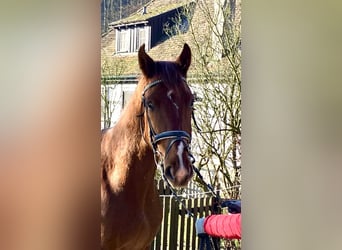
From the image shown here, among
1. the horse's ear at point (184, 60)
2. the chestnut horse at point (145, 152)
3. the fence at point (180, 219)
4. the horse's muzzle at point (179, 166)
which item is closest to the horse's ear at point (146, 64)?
the chestnut horse at point (145, 152)

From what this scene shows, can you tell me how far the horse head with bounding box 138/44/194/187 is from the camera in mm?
2168

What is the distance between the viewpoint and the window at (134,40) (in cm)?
221

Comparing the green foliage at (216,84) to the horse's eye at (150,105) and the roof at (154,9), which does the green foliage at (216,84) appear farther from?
the horse's eye at (150,105)

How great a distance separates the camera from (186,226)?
87.2 inches

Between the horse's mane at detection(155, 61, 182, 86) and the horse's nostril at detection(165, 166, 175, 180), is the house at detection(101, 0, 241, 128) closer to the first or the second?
the horse's mane at detection(155, 61, 182, 86)

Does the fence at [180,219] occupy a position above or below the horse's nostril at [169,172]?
below

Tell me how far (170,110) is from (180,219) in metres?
0.41
